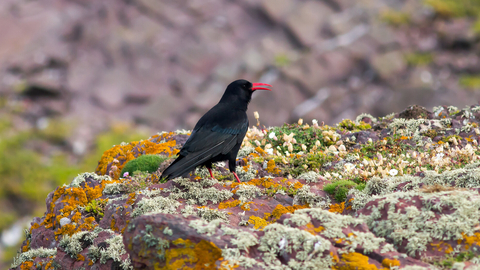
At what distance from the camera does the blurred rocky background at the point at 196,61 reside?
2695 centimetres

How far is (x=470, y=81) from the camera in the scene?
26.5m

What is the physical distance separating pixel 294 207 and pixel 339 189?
30.3 inches

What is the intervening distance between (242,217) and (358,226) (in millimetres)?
1869

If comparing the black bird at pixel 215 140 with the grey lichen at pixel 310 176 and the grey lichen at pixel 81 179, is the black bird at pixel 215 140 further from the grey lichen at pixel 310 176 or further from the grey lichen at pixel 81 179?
the grey lichen at pixel 81 179

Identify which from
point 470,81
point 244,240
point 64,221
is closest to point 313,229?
point 244,240

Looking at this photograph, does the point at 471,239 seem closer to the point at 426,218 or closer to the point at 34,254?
the point at 426,218

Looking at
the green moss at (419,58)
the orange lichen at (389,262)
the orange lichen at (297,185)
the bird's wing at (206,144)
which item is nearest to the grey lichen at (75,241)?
the bird's wing at (206,144)

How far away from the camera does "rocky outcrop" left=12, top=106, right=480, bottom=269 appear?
14.1 feet

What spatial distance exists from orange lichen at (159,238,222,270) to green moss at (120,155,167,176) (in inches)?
162

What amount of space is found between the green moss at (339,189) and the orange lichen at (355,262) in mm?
2338

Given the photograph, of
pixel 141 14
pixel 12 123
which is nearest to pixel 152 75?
pixel 141 14

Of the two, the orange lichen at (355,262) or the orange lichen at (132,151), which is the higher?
the orange lichen at (132,151)

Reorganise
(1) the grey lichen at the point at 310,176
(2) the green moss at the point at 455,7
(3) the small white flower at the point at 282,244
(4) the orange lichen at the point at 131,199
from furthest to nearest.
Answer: (2) the green moss at the point at 455,7, (1) the grey lichen at the point at 310,176, (4) the orange lichen at the point at 131,199, (3) the small white flower at the point at 282,244

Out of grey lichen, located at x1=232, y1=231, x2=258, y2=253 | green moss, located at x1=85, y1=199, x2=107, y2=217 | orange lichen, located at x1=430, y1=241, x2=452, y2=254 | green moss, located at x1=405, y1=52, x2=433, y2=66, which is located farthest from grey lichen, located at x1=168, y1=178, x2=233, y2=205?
green moss, located at x1=405, y1=52, x2=433, y2=66
